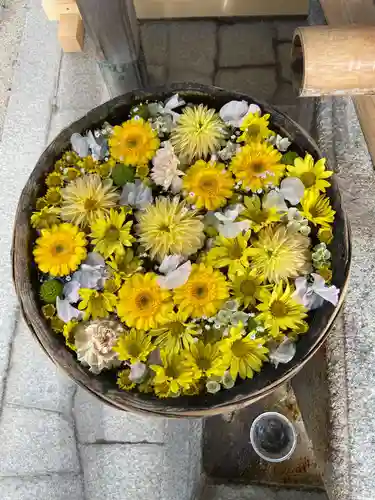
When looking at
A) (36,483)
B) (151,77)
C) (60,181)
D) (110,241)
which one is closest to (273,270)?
(110,241)

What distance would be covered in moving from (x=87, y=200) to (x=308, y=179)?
0.43m

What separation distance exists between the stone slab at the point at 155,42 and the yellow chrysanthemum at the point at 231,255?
118 cm

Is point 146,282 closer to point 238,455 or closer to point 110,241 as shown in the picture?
point 110,241

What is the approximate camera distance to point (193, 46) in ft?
6.72

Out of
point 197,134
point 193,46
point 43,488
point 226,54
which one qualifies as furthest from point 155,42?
point 43,488

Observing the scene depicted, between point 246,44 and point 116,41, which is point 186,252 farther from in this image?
point 246,44

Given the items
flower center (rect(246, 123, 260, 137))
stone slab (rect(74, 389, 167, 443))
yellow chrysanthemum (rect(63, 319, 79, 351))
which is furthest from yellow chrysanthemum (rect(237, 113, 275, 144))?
stone slab (rect(74, 389, 167, 443))

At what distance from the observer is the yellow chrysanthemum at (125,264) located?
105 cm

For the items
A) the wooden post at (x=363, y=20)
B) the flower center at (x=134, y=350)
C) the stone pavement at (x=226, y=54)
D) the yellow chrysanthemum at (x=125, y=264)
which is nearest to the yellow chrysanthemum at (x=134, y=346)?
the flower center at (x=134, y=350)

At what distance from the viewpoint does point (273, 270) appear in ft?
3.42

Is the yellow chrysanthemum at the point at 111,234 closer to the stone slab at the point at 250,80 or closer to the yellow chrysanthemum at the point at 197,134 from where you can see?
the yellow chrysanthemum at the point at 197,134

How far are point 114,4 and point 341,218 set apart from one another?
2.06 ft

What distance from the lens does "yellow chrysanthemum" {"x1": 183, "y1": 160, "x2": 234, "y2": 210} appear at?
42.8 inches

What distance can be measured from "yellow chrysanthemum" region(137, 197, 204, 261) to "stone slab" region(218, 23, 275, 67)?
111cm
